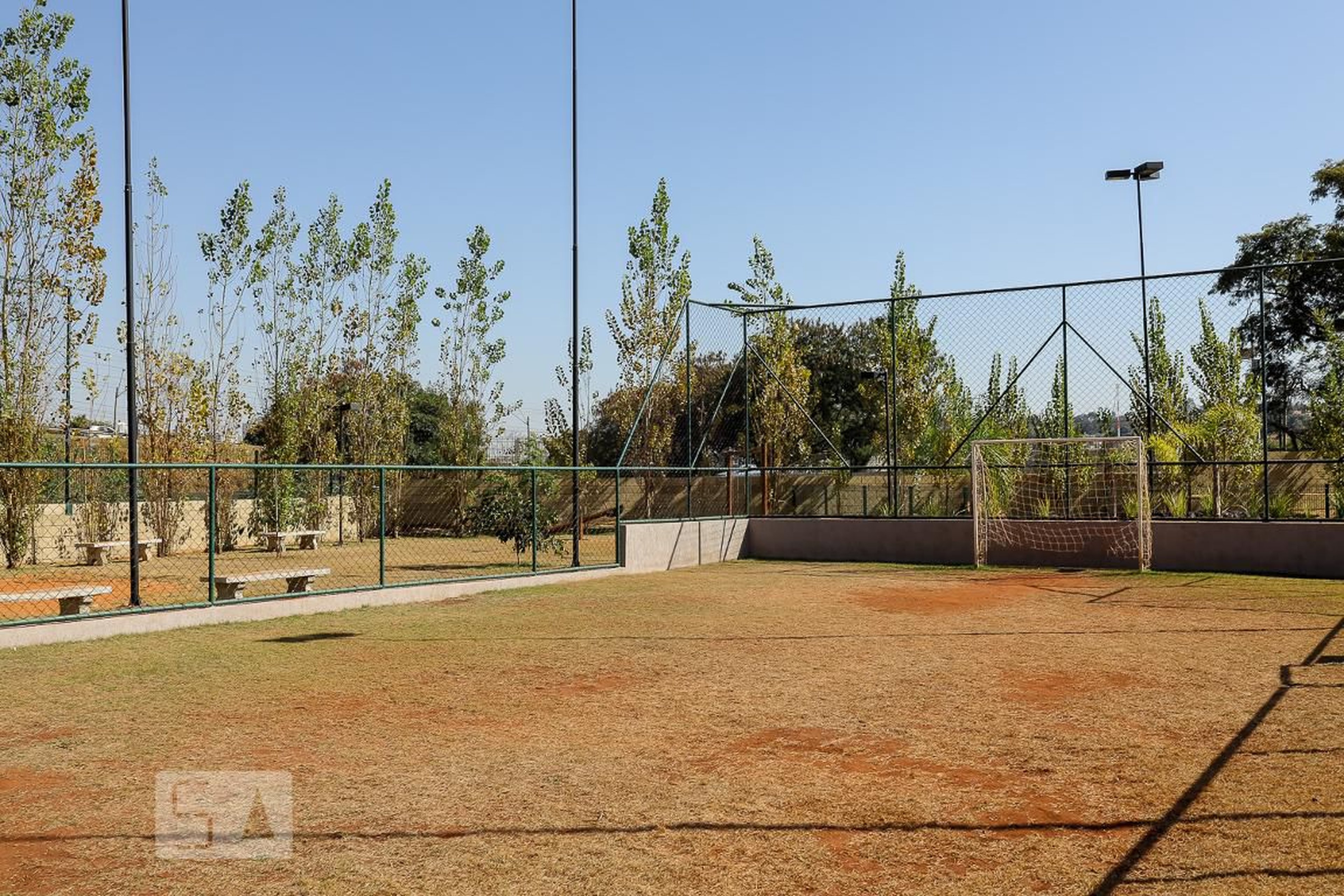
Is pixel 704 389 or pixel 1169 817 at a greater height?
pixel 704 389

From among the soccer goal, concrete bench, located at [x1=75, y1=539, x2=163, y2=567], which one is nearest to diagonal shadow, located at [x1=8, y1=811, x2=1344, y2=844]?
the soccer goal

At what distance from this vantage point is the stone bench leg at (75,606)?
11.9 m

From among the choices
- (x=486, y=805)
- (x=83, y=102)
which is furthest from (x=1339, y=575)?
(x=83, y=102)

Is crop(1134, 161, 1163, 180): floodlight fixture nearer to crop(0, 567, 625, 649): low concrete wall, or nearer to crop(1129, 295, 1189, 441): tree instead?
crop(1129, 295, 1189, 441): tree

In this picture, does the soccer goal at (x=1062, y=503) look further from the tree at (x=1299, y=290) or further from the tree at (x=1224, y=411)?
the tree at (x=1299, y=290)

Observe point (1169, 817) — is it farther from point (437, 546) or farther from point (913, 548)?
point (437, 546)

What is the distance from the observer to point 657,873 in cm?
452

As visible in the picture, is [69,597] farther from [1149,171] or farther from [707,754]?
[1149,171]

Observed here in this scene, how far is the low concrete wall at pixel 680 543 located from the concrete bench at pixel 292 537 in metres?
7.29

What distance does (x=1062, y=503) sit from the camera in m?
22.4

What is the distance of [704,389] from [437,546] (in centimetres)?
1015

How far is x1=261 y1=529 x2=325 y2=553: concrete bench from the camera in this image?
2228 centimetres

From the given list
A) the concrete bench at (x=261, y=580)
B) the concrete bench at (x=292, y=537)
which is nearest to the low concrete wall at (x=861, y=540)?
the concrete bench at (x=292, y=537)

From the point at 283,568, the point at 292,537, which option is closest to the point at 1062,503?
the point at 283,568
